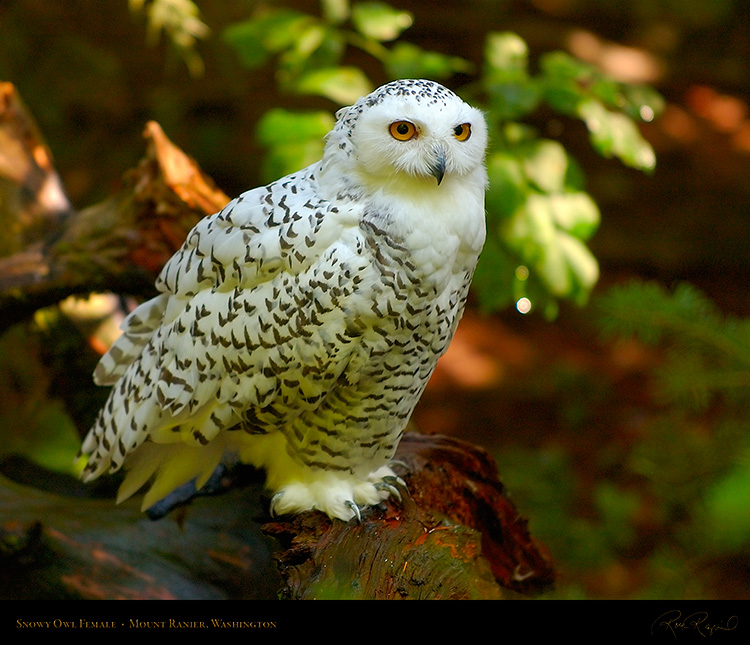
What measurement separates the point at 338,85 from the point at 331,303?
117 centimetres

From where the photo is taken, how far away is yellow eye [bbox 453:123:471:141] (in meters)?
1.79

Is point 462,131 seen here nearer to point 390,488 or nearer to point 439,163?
point 439,163

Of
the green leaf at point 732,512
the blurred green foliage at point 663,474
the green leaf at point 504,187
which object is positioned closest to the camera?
the green leaf at point 732,512

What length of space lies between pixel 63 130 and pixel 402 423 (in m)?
4.07

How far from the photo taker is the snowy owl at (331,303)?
69.7 inches

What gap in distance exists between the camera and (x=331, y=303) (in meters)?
1.76

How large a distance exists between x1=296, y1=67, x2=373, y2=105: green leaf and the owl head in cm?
81

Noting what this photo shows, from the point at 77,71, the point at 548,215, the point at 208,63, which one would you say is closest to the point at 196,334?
the point at 548,215

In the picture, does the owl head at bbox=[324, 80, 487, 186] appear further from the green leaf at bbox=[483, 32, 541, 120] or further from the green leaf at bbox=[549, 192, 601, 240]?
the green leaf at bbox=[549, 192, 601, 240]

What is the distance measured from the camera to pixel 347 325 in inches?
70.0

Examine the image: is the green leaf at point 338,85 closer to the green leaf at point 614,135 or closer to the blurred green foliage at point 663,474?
the green leaf at point 614,135

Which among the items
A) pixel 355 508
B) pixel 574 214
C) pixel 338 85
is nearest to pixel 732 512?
pixel 355 508

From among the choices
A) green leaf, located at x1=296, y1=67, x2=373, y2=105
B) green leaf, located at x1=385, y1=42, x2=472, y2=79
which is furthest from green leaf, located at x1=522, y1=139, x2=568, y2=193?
green leaf, located at x1=296, y1=67, x2=373, y2=105

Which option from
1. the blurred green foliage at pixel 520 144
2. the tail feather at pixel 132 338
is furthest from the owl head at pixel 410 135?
the tail feather at pixel 132 338
